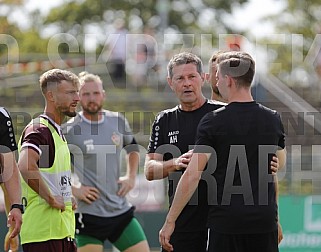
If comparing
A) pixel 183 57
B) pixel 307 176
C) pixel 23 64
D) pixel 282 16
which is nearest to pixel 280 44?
pixel 282 16

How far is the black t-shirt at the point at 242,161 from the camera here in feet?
21.1

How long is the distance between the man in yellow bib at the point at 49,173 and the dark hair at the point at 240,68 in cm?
144

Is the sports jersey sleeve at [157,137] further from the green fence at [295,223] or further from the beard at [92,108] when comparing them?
the green fence at [295,223]

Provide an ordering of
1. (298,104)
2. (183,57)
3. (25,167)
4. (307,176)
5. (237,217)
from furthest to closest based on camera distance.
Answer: (298,104) < (307,176) < (183,57) < (25,167) < (237,217)

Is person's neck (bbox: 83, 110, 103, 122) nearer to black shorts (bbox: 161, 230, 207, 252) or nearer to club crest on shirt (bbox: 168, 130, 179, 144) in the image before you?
club crest on shirt (bbox: 168, 130, 179, 144)

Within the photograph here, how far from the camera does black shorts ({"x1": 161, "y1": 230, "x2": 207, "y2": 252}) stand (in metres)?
7.37

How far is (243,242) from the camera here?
21.5 ft

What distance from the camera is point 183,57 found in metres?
7.50

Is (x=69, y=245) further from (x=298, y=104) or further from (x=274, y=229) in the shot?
(x=298, y=104)

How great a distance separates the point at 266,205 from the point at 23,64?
16.6m

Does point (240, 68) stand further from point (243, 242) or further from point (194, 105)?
point (243, 242)

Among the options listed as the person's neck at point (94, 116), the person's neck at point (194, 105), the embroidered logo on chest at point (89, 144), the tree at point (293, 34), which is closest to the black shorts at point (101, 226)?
the embroidered logo on chest at point (89, 144)

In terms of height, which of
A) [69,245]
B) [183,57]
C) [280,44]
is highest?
[280,44]

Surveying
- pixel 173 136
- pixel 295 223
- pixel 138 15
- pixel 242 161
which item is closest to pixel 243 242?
pixel 242 161
